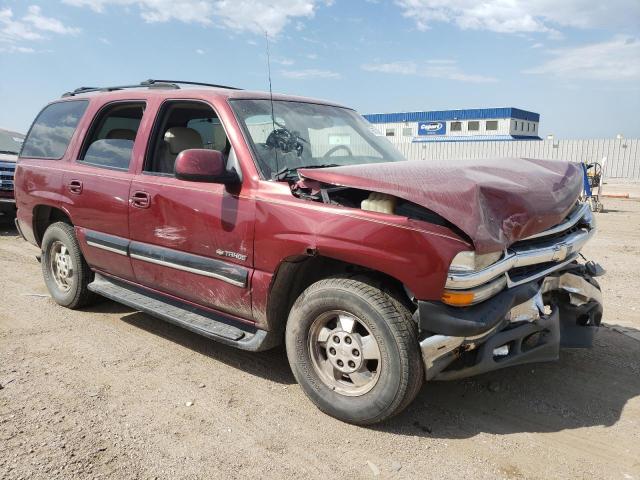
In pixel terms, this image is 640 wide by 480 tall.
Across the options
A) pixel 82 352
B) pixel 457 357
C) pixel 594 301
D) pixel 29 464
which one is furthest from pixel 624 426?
pixel 82 352

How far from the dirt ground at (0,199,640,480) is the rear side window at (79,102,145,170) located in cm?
148

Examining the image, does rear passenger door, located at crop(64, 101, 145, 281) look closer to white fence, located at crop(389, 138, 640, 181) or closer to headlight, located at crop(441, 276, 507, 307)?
headlight, located at crop(441, 276, 507, 307)

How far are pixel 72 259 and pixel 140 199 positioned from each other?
1.40 m

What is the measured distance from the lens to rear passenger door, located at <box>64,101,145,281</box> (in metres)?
4.27

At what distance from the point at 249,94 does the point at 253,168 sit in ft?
2.78

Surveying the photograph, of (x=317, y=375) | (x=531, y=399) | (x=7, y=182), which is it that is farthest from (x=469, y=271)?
(x=7, y=182)

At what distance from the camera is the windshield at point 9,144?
11.6m

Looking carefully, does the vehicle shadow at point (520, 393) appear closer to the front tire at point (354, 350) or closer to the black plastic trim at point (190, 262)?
the front tire at point (354, 350)

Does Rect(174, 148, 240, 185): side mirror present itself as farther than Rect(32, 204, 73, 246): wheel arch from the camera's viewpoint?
No

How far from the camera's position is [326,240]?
2.96m

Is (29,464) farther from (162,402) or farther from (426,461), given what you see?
(426,461)

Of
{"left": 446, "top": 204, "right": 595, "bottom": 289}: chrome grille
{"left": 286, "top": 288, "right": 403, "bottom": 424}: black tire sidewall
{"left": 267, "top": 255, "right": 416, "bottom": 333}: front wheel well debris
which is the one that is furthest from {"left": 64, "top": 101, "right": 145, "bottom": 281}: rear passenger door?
{"left": 446, "top": 204, "right": 595, "bottom": 289}: chrome grille

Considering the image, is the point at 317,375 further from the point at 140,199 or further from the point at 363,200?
the point at 140,199

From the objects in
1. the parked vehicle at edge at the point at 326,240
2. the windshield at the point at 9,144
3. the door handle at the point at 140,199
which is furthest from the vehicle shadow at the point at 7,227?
the door handle at the point at 140,199
